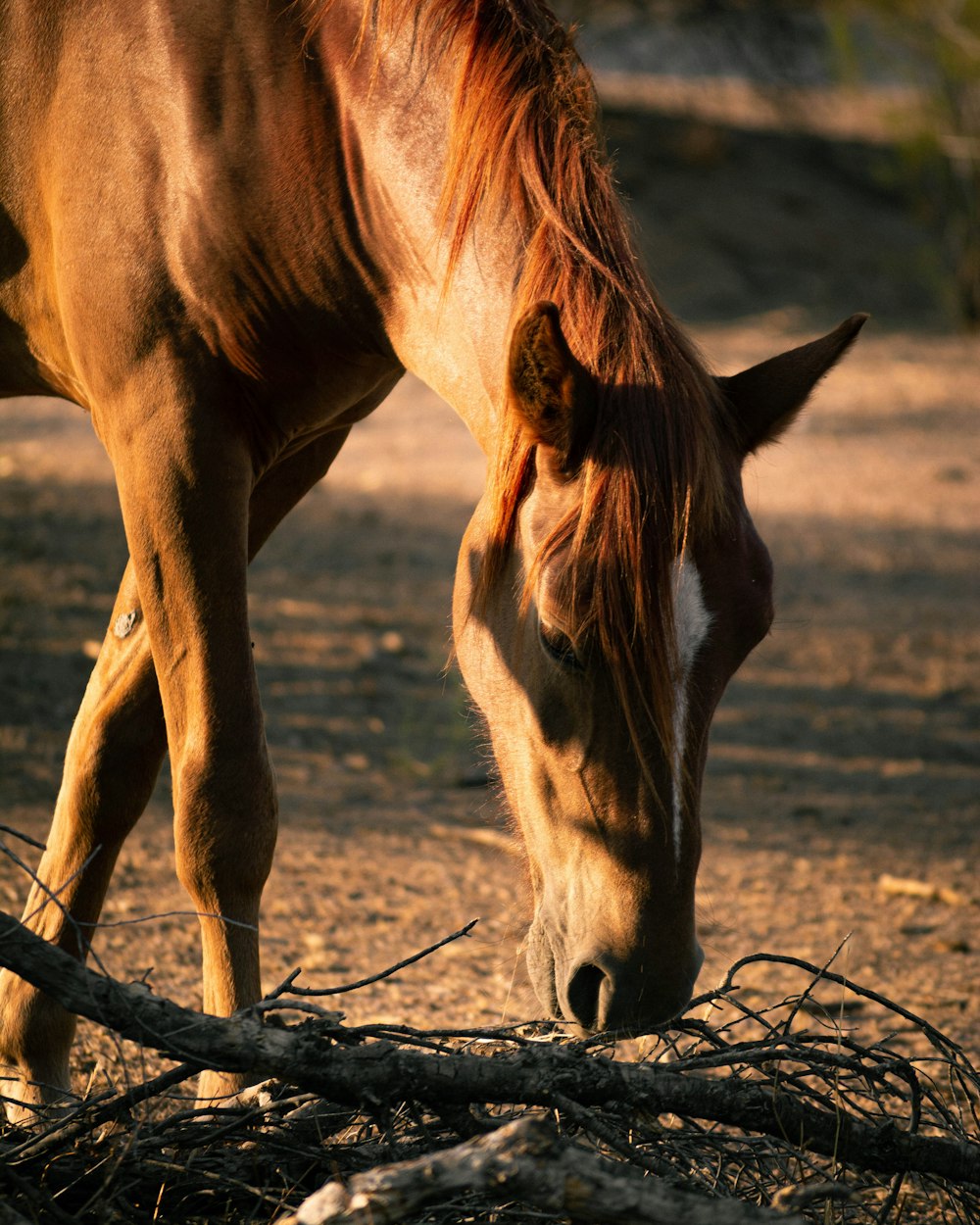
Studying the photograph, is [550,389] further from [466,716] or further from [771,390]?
[466,716]

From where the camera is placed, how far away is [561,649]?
2.00 meters

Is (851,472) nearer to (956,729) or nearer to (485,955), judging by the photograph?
(956,729)

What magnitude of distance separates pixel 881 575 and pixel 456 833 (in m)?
3.24

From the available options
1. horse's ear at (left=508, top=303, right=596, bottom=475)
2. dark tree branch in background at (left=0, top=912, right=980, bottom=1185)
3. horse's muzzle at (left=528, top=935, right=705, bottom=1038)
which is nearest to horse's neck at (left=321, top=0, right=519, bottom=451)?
horse's ear at (left=508, top=303, right=596, bottom=475)

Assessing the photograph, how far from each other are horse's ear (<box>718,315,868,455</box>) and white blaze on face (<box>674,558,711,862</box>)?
0.35 meters

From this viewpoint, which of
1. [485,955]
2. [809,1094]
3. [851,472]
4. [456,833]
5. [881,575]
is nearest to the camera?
[809,1094]

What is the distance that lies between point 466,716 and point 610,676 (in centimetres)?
58

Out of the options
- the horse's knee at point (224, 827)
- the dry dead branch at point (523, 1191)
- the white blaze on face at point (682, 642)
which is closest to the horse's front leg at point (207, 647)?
the horse's knee at point (224, 827)

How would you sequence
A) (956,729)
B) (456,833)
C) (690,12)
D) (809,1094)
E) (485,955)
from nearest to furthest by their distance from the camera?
(809,1094) → (485,955) → (456,833) → (956,729) → (690,12)

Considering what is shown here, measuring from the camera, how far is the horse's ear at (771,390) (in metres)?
2.21

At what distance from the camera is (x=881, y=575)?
21.4 feet

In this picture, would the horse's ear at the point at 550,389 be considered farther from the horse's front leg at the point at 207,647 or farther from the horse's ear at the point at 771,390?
the horse's front leg at the point at 207,647

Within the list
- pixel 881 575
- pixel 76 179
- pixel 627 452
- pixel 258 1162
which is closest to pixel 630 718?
pixel 627 452

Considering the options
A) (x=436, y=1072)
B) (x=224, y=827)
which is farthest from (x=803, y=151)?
(x=436, y=1072)
